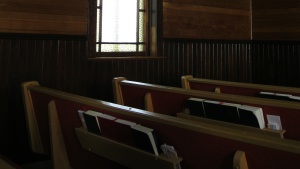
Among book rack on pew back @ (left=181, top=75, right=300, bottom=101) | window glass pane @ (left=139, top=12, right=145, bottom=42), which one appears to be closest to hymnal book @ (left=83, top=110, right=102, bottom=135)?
book rack on pew back @ (left=181, top=75, right=300, bottom=101)

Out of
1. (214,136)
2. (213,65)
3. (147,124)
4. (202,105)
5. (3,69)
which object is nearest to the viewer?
(214,136)

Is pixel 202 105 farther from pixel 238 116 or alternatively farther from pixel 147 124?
pixel 147 124

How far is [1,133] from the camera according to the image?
7.93 feet

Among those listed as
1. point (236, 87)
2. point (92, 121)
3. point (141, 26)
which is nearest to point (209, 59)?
point (141, 26)

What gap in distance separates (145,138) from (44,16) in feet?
6.22

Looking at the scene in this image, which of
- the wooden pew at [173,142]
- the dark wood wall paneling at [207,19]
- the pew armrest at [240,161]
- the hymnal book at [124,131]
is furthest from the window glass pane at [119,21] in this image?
the pew armrest at [240,161]

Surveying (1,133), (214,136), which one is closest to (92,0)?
(1,133)

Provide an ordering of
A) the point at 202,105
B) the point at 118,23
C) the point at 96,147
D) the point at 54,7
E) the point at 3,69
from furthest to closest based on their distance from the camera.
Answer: the point at 118,23
the point at 54,7
the point at 3,69
the point at 202,105
the point at 96,147

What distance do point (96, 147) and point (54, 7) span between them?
171 centimetres

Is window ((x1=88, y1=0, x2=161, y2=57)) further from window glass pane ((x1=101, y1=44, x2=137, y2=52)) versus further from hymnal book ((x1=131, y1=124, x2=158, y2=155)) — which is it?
hymnal book ((x1=131, y1=124, x2=158, y2=155))

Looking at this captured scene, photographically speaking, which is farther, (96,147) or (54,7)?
(54,7)

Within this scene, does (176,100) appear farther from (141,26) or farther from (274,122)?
(141,26)

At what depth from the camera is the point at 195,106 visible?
1.64 meters

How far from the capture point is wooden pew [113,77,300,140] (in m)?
1.41
